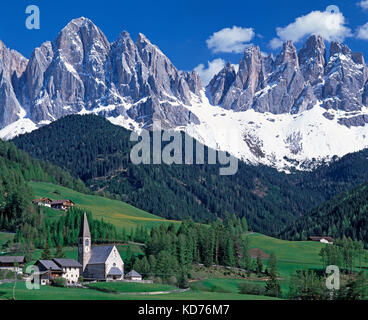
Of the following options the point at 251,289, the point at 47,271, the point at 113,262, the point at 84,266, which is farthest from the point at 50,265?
the point at 251,289

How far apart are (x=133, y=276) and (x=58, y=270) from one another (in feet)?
49.2

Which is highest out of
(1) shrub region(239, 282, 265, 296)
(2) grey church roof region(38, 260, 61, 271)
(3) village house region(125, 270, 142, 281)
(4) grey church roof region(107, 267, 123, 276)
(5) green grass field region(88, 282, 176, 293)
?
(2) grey church roof region(38, 260, 61, 271)

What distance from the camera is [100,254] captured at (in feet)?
473

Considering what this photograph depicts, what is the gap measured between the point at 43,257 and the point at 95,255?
38.4 feet

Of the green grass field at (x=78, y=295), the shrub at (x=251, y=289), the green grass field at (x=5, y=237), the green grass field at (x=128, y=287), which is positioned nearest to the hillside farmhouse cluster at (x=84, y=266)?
the green grass field at (x=128, y=287)

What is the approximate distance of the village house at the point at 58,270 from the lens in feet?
435

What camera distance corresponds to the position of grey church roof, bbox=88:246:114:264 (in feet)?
465

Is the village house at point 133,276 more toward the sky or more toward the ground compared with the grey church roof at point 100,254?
more toward the ground

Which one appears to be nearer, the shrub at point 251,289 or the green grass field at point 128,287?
the green grass field at point 128,287

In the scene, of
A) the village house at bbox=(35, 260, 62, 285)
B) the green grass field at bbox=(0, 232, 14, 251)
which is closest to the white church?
the village house at bbox=(35, 260, 62, 285)

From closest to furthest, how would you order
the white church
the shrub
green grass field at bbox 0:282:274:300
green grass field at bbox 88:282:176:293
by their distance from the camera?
green grass field at bbox 0:282:274:300
green grass field at bbox 88:282:176:293
the shrub
the white church

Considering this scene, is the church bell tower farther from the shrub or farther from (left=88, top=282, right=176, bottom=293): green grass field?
the shrub

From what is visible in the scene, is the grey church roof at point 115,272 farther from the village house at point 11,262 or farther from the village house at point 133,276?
the village house at point 11,262

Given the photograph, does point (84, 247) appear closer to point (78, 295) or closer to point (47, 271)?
point (47, 271)
